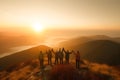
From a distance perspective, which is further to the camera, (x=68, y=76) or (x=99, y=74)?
(x=99, y=74)

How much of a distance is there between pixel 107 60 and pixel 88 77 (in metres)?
91.4

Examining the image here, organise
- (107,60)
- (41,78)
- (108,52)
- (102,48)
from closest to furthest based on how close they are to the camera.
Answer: (41,78) → (107,60) → (108,52) → (102,48)

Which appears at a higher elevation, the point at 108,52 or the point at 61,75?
the point at 61,75

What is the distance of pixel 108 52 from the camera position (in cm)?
13025

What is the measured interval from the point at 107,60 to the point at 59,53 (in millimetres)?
88731

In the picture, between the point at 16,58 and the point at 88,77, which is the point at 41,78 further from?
the point at 16,58

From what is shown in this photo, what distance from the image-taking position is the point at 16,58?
144375 mm

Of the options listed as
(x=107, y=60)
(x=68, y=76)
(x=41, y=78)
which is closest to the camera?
(x=68, y=76)

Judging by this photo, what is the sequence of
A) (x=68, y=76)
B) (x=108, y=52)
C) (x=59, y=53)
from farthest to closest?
(x=108, y=52)
(x=59, y=53)
(x=68, y=76)

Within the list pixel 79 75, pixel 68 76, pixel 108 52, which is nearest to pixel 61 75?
pixel 68 76

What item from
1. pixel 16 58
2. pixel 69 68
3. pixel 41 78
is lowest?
pixel 16 58

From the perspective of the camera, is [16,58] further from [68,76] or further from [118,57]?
[68,76]

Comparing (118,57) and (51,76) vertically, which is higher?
(51,76)

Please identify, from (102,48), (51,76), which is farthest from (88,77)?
(102,48)
